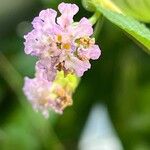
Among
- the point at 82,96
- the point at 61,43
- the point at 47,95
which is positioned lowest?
the point at 82,96

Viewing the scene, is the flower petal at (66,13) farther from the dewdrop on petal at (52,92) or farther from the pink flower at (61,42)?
the dewdrop on petal at (52,92)

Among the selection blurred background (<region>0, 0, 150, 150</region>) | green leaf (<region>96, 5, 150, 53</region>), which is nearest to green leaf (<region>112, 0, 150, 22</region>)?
green leaf (<region>96, 5, 150, 53</region>)

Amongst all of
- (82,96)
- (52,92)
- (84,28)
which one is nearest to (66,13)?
(84,28)

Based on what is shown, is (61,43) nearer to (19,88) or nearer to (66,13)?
(66,13)

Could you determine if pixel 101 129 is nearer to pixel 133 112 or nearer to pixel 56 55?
pixel 133 112

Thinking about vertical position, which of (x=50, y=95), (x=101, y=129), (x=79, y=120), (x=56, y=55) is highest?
(x=56, y=55)

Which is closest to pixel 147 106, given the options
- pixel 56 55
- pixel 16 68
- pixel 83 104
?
pixel 83 104

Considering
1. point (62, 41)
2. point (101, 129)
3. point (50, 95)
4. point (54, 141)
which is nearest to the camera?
point (62, 41)
